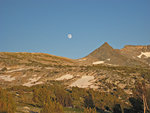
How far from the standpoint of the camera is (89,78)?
96.7 ft

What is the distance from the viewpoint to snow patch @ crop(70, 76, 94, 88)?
84.8 feet

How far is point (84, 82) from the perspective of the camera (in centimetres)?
2745

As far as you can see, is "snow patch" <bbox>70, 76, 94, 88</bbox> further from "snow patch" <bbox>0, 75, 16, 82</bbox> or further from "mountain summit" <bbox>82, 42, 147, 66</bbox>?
"mountain summit" <bbox>82, 42, 147, 66</bbox>

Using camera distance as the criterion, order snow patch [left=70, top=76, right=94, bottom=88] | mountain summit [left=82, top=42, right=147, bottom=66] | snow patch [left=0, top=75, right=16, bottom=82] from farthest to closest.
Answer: mountain summit [left=82, top=42, right=147, bottom=66]
snow patch [left=0, top=75, right=16, bottom=82]
snow patch [left=70, top=76, right=94, bottom=88]

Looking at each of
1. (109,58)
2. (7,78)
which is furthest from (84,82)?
(109,58)

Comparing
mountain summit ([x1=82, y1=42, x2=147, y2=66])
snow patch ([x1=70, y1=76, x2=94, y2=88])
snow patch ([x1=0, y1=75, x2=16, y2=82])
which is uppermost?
mountain summit ([x1=82, y1=42, x2=147, y2=66])

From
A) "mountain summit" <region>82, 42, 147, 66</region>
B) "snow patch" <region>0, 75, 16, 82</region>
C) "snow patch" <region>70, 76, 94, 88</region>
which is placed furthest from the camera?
"mountain summit" <region>82, 42, 147, 66</region>

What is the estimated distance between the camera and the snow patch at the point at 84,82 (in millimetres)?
25847

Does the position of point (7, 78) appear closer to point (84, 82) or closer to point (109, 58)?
point (84, 82)

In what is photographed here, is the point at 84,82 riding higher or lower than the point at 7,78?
lower

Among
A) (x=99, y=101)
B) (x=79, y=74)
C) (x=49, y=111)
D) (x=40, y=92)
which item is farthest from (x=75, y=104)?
(x=79, y=74)

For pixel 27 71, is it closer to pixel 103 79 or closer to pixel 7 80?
pixel 7 80

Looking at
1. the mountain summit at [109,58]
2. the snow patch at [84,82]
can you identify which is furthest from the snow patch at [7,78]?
the mountain summit at [109,58]

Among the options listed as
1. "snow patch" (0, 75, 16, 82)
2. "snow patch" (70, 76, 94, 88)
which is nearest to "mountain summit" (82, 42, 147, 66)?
"snow patch" (70, 76, 94, 88)
